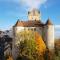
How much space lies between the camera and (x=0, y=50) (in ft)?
60.2

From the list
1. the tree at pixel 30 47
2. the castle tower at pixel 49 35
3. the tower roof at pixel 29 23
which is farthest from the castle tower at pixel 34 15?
the tree at pixel 30 47

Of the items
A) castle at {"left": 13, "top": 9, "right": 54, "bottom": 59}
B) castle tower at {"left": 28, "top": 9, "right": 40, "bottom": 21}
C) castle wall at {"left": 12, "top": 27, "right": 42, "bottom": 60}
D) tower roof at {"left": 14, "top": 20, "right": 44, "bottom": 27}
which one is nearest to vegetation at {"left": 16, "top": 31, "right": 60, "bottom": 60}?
castle wall at {"left": 12, "top": 27, "right": 42, "bottom": 60}

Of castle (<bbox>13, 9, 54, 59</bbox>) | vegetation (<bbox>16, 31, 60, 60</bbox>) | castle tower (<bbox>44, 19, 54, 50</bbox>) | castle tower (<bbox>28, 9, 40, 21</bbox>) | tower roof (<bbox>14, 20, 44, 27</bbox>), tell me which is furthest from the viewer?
castle tower (<bbox>28, 9, 40, 21</bbox>)

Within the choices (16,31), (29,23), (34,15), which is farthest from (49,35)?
(34,15)

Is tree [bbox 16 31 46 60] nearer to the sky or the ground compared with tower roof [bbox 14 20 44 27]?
nearer to the ground

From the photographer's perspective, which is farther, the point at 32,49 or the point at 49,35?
the point at 49,35

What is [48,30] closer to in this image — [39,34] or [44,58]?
[39,34]

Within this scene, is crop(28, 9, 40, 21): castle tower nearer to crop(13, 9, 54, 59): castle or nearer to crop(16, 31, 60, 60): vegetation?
crop(13, 9, 54, 59): castle

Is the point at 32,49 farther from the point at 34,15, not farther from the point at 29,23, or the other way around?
the point at 34,15

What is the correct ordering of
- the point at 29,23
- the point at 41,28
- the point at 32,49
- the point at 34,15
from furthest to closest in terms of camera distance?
the point at 34,15 → the point at 29,23 → the point at 41,28 → the point at 32,49

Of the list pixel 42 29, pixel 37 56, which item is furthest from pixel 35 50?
pixel 42 29

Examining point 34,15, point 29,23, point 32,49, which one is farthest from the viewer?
point 34,15

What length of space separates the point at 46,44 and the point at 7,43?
266cm

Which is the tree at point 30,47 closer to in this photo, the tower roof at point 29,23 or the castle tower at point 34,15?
the tower roof at point 29,23
